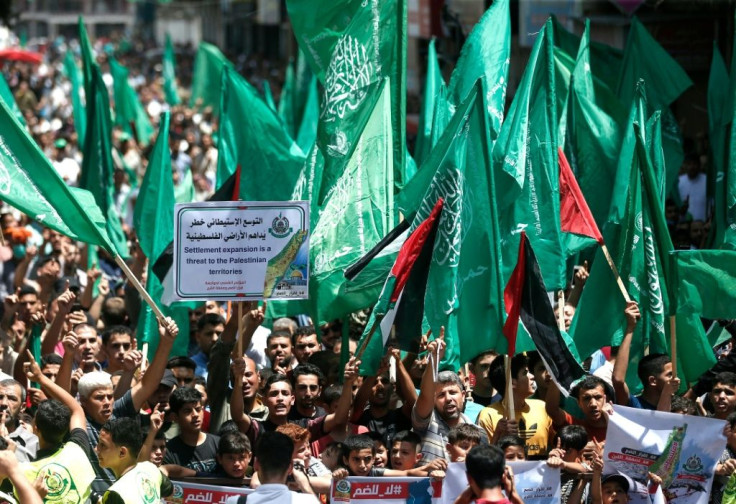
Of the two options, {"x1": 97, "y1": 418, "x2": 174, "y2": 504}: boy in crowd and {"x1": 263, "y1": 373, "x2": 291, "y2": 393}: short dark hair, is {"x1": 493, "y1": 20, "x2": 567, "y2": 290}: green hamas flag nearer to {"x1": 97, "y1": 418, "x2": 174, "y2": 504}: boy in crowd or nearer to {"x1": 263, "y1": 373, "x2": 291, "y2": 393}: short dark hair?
{"x1": 263, "y1": 373, "x2": 291, "y2": 393}: short dark hair

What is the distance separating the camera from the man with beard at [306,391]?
8430 millimetres

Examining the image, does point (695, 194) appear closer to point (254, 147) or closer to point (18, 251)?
point (254, 147)

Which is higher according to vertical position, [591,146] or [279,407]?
[591,146]

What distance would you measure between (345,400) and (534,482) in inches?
47.1

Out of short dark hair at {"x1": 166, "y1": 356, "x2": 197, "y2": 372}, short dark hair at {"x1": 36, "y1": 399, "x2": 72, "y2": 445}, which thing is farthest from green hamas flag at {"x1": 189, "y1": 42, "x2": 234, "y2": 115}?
short dark hair at {"x1": 36, "y1": 399, "x2": 72, "y2": 445}

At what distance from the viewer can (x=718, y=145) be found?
40.3 feet

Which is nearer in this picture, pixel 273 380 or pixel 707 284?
pixel 273 380

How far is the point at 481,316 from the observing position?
856 cm

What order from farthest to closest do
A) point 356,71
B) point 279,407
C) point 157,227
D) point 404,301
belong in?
1. point 157,227
2. point 356,71
3. point 404,301
4. point 279,407

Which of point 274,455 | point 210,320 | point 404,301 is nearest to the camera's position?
point 274,455

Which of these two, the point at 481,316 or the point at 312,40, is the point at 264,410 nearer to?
the point at 481,316

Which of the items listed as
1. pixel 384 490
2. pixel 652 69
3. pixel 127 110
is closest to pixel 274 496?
pixel 384 490

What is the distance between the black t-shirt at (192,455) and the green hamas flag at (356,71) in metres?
2.53

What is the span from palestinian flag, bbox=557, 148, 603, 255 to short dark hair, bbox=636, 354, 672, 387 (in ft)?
2.79
